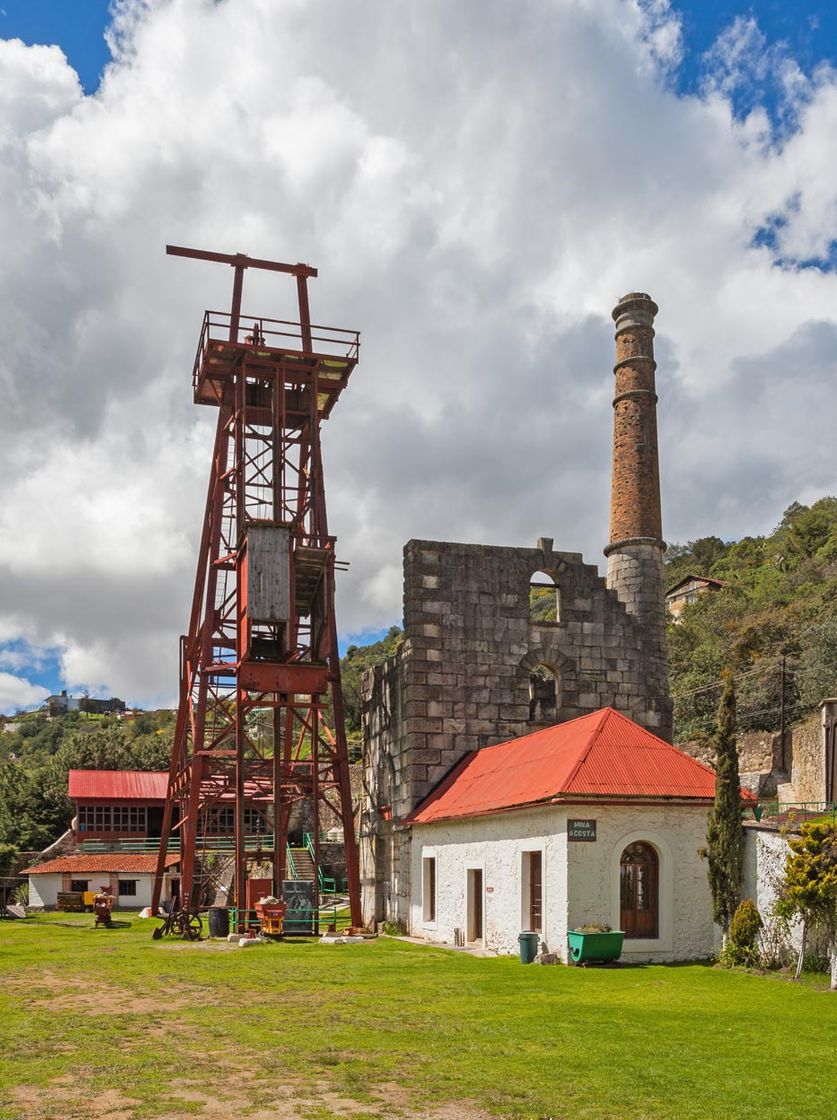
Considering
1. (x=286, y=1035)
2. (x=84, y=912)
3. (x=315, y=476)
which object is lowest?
(x=84, y=912)

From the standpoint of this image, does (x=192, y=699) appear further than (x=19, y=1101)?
Yes

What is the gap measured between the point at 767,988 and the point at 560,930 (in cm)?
432

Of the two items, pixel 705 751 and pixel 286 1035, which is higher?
pixel 705 751

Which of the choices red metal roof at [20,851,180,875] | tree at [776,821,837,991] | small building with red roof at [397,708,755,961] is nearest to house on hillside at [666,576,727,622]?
red metal roof at [20,851,180,875]

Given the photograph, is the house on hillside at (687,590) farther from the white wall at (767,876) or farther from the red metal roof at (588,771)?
the white wall at (767,876)

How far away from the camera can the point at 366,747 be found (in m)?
33.0

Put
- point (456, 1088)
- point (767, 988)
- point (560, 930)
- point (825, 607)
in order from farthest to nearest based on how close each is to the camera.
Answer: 1. point (825, 607)
2. point (560, 930)
3. point (767, 988)
4. point (456, 1088)

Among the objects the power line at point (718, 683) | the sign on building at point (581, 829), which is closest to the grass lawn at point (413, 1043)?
the sign on building at point (581, 829)

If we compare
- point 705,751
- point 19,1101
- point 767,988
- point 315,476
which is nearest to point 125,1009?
point 19,1101

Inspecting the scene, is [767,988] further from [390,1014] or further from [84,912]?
[84,912]

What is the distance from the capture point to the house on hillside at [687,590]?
84.4m

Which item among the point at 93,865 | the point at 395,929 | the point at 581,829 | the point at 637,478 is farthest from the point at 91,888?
the point at 581,829

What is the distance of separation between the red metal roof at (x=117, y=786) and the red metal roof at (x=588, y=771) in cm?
3138

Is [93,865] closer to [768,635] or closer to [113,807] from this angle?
[113,807]
